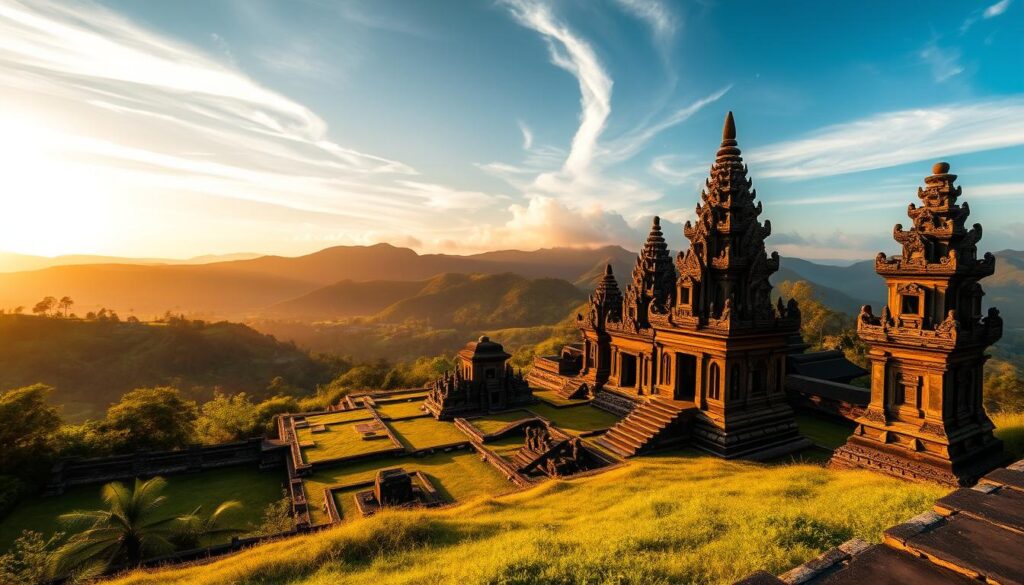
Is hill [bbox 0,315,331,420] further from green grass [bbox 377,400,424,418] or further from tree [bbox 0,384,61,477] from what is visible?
tree [bbox 0,384,61,477]

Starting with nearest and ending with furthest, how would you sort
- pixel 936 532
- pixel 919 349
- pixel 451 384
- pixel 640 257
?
pixel 936 532 < pixel 919 349 < pixel 451 384 < pixel 640 257

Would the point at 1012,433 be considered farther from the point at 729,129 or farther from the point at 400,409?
the point at 400,409

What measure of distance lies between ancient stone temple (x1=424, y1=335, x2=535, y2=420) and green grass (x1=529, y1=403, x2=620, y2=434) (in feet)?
6.46

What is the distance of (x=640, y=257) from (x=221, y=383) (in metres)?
87.4

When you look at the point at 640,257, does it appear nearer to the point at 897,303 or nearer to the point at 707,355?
the point at 707,355

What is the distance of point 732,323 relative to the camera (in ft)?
72.5

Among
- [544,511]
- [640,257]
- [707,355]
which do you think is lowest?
[544,511]

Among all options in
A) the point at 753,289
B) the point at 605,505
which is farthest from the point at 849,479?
the point at 753,289

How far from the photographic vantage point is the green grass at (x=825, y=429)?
2450cm

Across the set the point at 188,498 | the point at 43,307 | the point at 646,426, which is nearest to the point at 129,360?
the point at 43,307

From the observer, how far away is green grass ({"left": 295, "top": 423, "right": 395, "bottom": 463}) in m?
25.3

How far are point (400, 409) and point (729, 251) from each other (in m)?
25.1

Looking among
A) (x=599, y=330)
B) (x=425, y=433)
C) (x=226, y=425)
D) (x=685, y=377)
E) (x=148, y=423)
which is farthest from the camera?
(x=599, y=330)

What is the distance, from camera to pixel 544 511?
50.7ft
